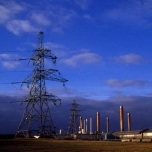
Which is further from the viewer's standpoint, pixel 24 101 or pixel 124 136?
pixel 124 136

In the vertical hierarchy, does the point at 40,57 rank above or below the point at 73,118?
above

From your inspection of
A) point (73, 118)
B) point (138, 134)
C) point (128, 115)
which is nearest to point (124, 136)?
point (138, 134)

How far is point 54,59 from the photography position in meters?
67.4

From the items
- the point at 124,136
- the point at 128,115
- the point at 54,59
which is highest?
the point at 54,59

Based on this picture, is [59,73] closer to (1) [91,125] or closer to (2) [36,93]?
(2) [36,93]

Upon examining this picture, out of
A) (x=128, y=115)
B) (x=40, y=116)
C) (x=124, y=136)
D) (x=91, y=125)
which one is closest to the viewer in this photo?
(x=40, y=116)

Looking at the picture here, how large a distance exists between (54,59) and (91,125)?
7902cm

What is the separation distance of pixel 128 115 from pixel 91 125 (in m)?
24.8

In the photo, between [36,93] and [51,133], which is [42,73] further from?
[51,133]

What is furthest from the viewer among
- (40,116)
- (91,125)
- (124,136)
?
(91,125)

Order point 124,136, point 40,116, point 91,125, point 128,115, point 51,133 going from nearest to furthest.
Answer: point 40,116, point 51,133, point 124,136, point 128,115, point 91,125

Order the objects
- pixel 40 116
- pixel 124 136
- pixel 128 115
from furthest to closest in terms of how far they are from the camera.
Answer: pixel 128 115 → pixel 124 136 → pixel 40 116

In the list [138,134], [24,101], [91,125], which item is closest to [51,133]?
[24,101]

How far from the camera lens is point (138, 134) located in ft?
302
